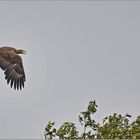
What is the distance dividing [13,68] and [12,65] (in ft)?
0.38

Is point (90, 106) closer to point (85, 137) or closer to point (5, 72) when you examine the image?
point (85, 137)

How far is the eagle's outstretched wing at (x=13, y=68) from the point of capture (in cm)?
1962

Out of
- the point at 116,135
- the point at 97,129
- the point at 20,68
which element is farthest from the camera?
the point at 20,68

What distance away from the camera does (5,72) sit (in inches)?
787

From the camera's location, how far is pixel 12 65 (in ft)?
64.7

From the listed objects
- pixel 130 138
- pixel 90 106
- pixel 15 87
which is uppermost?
pixel 15 87

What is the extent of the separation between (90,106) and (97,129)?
2.34 feet

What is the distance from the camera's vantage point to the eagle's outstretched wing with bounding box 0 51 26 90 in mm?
19625

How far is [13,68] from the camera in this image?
19750mm

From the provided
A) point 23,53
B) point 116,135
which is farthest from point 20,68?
point 116,135

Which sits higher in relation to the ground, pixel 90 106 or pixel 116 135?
pixel 90 106

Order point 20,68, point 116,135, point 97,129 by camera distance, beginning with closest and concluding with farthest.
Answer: point 116,135 < point 97,129 < point 20,68

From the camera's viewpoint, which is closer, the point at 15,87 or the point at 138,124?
the point at 138,124

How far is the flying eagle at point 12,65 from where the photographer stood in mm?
19625
